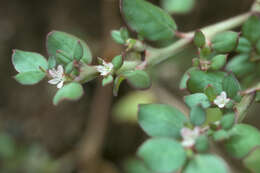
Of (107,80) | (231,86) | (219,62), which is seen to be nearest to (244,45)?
(219,62)

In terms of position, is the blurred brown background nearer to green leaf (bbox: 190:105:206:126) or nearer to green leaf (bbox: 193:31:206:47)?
green leaf (bbox: 193:31:206:47)

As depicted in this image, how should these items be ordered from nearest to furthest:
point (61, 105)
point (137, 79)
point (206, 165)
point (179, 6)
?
point (206, 165) < point (137, 79) < point (179, 6) < point (61, 105)

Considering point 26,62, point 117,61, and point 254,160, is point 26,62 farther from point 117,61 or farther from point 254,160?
point 254,160

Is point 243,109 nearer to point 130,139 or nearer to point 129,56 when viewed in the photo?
point 129,56

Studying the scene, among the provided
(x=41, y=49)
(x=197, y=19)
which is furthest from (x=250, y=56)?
(x=41, y=49)

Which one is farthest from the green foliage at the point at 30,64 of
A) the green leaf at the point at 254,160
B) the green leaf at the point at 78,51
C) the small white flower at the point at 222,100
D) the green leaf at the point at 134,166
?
the green leaf at the point at 134,166

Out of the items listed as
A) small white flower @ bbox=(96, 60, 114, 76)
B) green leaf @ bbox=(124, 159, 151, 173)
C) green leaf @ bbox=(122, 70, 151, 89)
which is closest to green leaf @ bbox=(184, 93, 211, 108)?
green leaf @ bbox=(122, 70, 151, 89)
